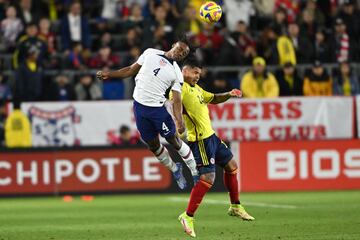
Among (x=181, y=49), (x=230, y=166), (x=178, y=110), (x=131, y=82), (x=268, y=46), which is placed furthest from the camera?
(x=268, y=46)

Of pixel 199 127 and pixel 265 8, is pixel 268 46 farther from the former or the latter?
pixel 199 127

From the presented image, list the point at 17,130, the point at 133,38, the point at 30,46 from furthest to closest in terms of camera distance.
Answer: the point at 133,38 → the point at 30,46 → the point at 17,130

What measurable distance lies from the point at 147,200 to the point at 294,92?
5260 millimetres

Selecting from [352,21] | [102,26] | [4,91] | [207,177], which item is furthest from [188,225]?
[352,21]

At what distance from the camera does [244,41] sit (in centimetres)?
2419

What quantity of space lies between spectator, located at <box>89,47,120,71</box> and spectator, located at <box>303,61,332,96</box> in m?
4.50

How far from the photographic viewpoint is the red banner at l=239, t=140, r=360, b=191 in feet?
69.4

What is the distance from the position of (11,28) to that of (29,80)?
1.84m

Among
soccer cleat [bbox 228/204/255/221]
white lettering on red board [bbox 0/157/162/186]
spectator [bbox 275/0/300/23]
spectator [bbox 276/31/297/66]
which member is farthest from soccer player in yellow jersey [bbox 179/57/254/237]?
spectator [bbox 275/0/300/23]

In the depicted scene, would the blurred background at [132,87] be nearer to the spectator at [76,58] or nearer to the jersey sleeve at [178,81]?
the spectator at [76,58]

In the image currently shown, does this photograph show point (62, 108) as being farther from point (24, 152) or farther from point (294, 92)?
point (294, 92)

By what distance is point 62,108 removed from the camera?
867 inches

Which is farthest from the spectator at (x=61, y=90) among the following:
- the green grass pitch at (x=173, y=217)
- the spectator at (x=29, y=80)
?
the green grass pitch at (x=173, y=217)

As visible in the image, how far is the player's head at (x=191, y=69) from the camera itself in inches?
509
